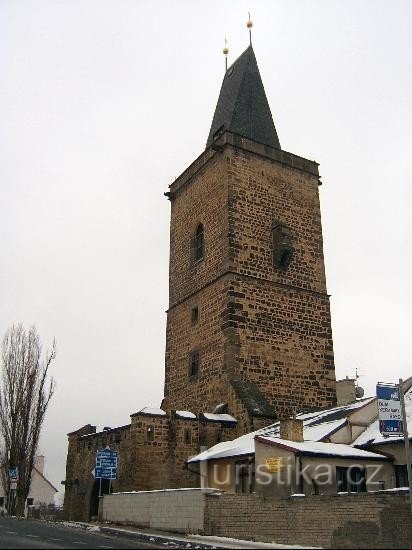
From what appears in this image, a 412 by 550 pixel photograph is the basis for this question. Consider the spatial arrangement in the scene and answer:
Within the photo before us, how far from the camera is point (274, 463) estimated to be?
1600 cm

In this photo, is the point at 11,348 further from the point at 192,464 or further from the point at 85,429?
the point at 192,464

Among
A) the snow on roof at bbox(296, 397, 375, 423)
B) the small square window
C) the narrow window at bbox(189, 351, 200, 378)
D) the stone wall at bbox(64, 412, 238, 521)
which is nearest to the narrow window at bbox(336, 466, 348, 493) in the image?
the snow on roof at bbox(296, 397, 375, 423)

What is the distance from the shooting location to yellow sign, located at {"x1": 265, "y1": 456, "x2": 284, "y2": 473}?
1587 cm

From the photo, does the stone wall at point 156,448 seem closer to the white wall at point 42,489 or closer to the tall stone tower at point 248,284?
the tall stone tower at point 248,284

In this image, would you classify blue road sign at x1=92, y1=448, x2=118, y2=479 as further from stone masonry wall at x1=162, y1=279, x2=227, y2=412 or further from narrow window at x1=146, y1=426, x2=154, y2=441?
stone masonry wall at x1=162, y1=279, x2=227, y2=412

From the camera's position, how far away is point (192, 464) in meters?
20.8

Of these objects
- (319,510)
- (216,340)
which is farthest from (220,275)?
(319,510)

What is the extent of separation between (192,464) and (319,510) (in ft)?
26.1

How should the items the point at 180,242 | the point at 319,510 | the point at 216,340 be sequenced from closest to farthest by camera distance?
the point at 319,510 → the point at 216,340 → the point at 180,242

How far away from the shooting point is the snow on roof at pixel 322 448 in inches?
624

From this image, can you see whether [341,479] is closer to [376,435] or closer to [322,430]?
[376,435]

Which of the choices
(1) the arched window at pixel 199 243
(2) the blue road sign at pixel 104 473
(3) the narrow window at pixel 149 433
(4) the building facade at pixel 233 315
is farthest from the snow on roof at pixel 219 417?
(1) the arched window at pixel 199 243

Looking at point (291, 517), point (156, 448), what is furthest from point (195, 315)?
point (291, 517)

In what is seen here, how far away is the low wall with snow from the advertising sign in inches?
205
